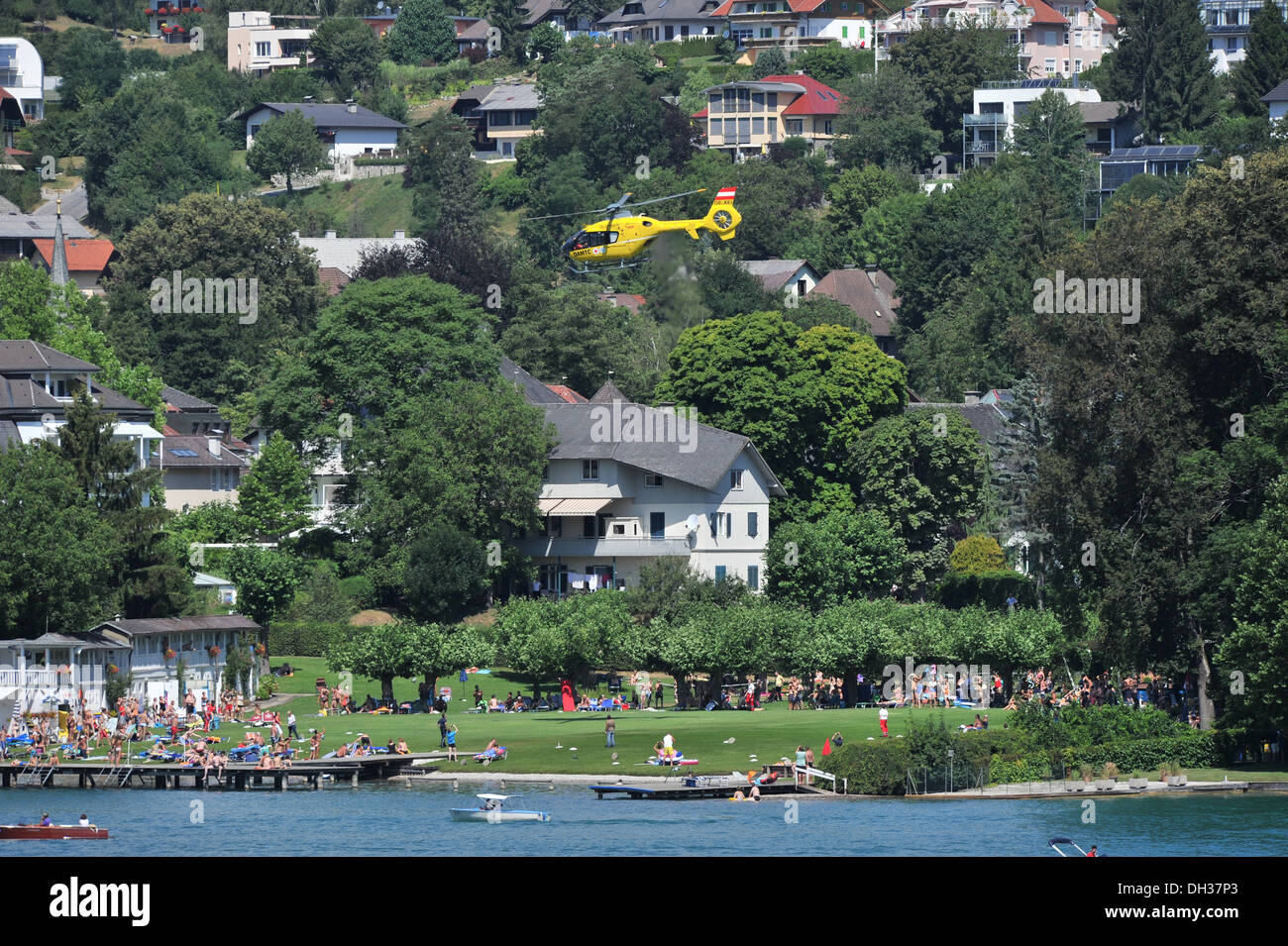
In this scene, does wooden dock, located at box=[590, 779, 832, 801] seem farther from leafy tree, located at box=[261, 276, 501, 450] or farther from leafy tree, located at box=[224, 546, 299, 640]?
leafy tree, located at box=[261, 276, 501, 450]

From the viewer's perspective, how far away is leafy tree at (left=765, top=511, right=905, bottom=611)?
93562 mm

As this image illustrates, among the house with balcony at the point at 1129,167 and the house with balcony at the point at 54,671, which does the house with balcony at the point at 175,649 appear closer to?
the house with balcony at the point at 54,671

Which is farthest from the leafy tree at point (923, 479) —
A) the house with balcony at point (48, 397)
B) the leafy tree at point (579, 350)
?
the house with balcony at point (48, 397)

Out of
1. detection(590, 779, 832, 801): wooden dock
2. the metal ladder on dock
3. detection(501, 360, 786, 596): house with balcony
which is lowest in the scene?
detection(590, 779, 832, 801): wooden dock

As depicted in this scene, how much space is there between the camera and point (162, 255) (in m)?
161

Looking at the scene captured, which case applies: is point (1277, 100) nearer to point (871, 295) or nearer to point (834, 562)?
point (871, 295)

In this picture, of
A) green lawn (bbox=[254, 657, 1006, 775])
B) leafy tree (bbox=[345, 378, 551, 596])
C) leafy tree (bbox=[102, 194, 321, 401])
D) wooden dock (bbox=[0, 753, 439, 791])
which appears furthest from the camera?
leafy tree (bbox=[102, 194, 321, 401])

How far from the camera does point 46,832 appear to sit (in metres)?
54.6

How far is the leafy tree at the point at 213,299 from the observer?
14738cm

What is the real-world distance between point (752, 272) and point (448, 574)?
88142 millimetres

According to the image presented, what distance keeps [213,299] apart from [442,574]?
70.7 metres

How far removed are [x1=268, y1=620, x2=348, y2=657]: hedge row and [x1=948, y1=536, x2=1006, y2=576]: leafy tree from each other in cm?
2884

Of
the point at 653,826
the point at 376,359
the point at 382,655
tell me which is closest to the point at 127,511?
the point at 382,655

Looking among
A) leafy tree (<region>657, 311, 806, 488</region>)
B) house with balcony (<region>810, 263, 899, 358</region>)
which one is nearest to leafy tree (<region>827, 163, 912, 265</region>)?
house with balcony (<region>810, 263, 899, 358</region>)
